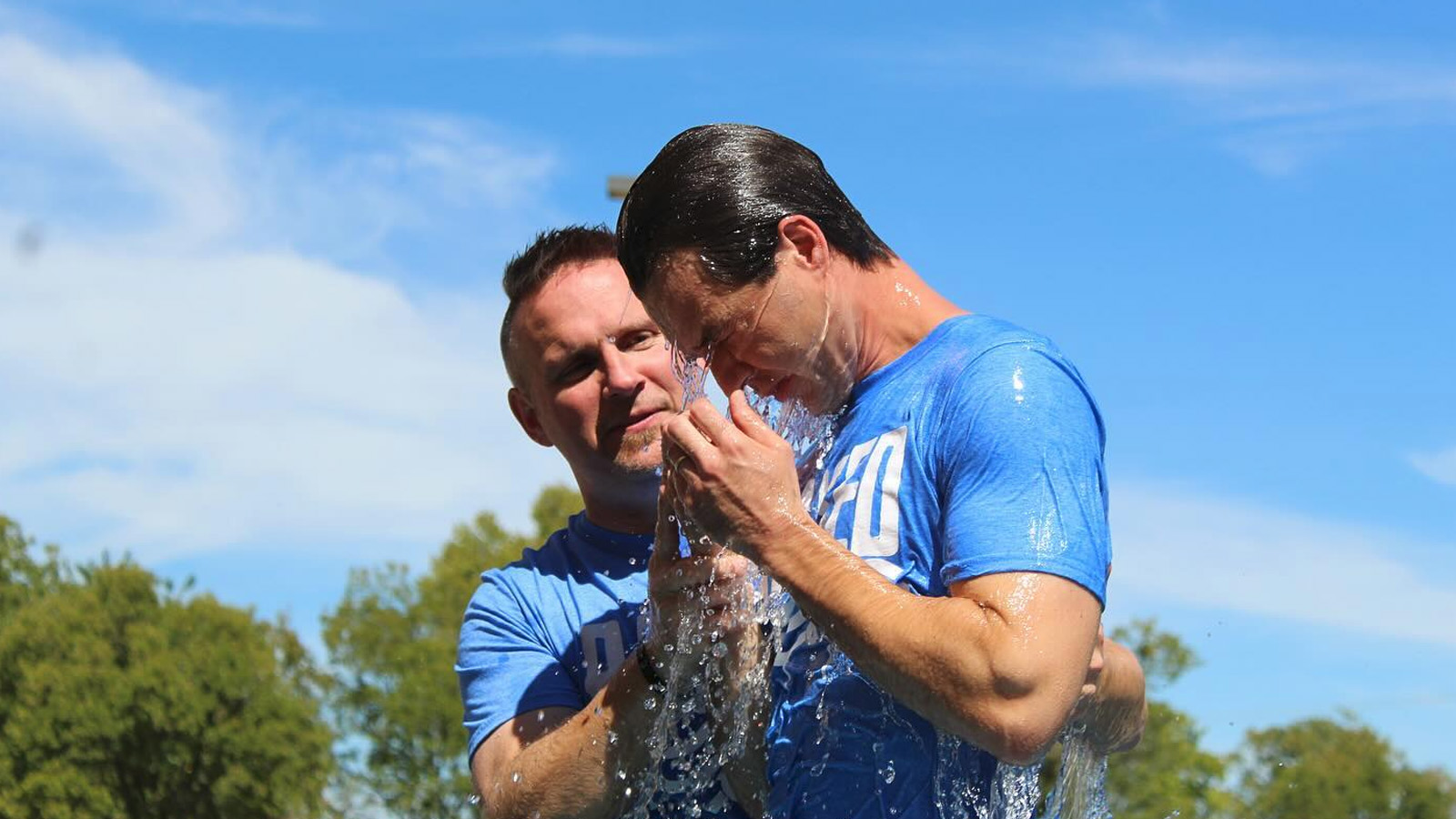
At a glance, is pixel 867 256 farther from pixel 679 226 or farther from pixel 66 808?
pixel 66 808

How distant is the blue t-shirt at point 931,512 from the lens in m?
2.65

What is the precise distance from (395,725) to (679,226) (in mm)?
31217

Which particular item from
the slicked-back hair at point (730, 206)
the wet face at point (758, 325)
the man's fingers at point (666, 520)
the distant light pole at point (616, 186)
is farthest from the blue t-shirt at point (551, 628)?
the distant light pole at point (616, 186)

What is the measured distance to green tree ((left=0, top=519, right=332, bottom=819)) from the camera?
29.0 metres

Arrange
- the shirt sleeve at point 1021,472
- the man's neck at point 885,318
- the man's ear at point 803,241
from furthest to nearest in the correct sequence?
1. the man's neck at point 885,318
2. the man's ear at point 803,241
3. the shirt sleeve at point 1021,472

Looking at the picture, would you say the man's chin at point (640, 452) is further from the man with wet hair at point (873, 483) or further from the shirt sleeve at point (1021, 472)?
the shirt sleeve at point (1021, 472)

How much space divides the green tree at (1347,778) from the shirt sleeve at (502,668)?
5142cm

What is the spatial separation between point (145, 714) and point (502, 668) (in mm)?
27962

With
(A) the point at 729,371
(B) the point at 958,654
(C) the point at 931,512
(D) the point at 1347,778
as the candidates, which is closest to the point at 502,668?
(A) the point at 729,371

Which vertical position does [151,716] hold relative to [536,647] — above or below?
above

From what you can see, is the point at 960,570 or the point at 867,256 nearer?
the point at 960,570

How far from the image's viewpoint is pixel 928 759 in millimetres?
2922

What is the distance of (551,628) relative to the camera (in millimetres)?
4172

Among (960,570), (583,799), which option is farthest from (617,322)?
(960,570)
